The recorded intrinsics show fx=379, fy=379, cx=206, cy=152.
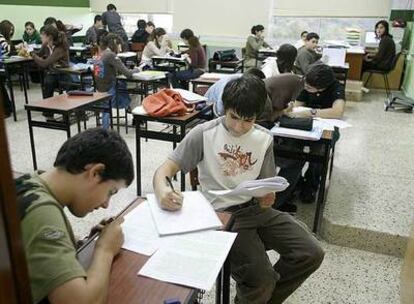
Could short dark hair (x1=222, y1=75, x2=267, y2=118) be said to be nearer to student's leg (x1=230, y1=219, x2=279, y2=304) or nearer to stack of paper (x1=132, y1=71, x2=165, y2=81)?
student's leg (x1=230, y1=219, x2=279, y2=304)

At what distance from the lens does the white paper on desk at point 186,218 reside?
4.06 ft

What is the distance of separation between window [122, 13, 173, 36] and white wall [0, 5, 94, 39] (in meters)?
1.00

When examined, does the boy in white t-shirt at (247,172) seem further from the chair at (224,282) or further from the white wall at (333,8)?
the white wall at (333,8)

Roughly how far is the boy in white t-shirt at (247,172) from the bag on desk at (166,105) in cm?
114

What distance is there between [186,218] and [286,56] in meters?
2.62

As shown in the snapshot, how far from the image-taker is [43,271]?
0.80 meters

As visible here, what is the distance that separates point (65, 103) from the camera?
3277 millimetres

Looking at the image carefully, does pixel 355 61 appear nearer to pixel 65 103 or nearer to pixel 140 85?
pixel 140 85

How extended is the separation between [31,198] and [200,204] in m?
0.67

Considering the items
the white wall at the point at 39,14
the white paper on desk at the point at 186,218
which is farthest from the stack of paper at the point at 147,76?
the white wall at the point at 39,14

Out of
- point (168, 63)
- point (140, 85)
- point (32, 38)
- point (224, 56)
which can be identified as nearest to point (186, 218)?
point (140, 85)

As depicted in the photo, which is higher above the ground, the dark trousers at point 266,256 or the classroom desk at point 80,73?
the classroom desk at point 80,73

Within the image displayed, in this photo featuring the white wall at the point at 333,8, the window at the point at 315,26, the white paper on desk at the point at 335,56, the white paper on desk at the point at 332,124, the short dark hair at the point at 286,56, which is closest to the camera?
the white paper on desk at the point at 332,124

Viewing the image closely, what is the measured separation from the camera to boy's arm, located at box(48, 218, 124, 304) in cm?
81
